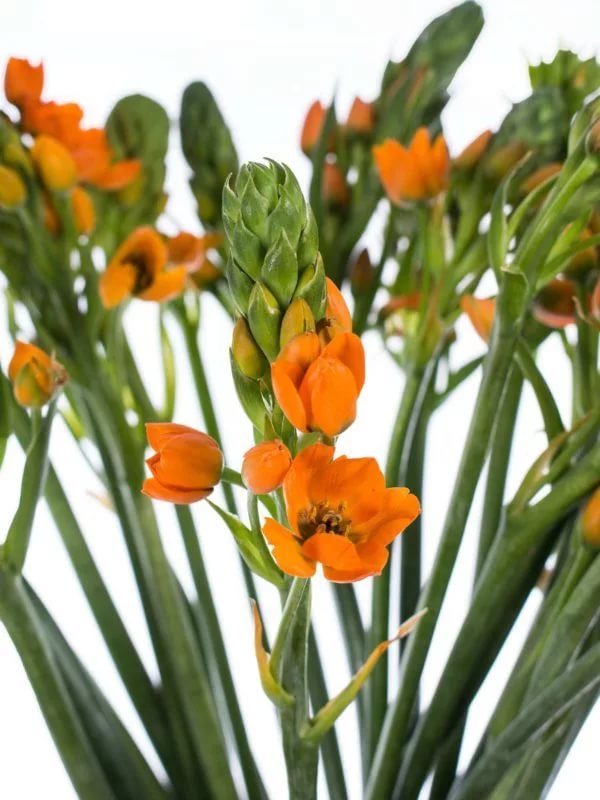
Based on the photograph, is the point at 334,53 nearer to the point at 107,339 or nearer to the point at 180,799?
the point at 107,339

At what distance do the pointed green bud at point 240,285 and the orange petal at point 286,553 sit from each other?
71 mm

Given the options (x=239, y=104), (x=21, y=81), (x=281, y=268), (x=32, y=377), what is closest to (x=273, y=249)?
(x=281, y=268)

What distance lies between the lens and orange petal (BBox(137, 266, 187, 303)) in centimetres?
54

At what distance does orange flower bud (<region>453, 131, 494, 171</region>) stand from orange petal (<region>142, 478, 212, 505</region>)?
0.28 meters

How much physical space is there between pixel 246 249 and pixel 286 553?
0.09m

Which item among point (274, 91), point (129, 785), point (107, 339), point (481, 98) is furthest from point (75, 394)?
point (481, 98)

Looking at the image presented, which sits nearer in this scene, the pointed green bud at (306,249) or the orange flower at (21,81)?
the pointed green bud at (306,249)

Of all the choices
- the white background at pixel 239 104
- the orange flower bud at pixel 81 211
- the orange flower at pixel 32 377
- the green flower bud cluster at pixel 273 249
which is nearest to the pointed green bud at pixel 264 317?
the green flower bud cluster at pixel 273 249

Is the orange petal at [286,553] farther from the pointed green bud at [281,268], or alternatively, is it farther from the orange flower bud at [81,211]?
the orange flower bud at [81,211]

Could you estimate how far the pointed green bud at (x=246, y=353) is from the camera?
34 centimetres

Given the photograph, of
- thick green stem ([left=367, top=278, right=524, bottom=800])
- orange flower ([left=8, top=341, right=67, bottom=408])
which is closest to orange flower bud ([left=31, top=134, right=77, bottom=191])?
orange flower ([left=8, top=341, right=67, bottom=408])

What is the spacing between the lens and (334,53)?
1.10 m

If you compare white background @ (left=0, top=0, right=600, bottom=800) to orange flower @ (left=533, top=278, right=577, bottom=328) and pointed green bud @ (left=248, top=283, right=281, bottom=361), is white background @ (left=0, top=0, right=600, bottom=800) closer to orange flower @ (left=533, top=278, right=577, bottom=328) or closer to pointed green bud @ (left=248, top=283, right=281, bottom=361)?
orange flower @ (left=533, top=278, right=577, bottom=328)

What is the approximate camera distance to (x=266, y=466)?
1.03 ft
